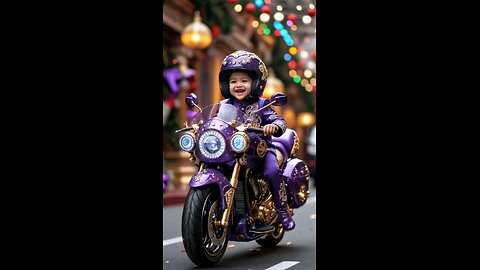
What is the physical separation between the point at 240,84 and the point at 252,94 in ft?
0.42

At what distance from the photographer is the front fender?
5.80 metres

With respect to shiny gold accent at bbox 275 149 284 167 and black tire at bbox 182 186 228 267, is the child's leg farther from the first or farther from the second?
black tire at bbox 182 186 228 267

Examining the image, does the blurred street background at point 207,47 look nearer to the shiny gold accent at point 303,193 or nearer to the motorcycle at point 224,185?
the motorcycle at point 224,185

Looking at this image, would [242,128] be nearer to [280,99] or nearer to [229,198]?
[280,99]

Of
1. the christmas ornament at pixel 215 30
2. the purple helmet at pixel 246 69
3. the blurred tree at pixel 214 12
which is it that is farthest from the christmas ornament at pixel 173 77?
the purple helmet at pixel 246 69

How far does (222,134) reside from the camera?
596 cm

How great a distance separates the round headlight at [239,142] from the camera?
5895 mm

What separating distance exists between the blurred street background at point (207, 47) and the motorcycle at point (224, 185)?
1.34 m

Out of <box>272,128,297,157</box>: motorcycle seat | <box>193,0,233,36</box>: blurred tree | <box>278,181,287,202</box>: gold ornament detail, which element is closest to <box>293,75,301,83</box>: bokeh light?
<box>193,0,233,36</box>: blurred tree

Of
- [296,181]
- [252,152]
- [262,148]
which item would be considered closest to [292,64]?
[296,181]
